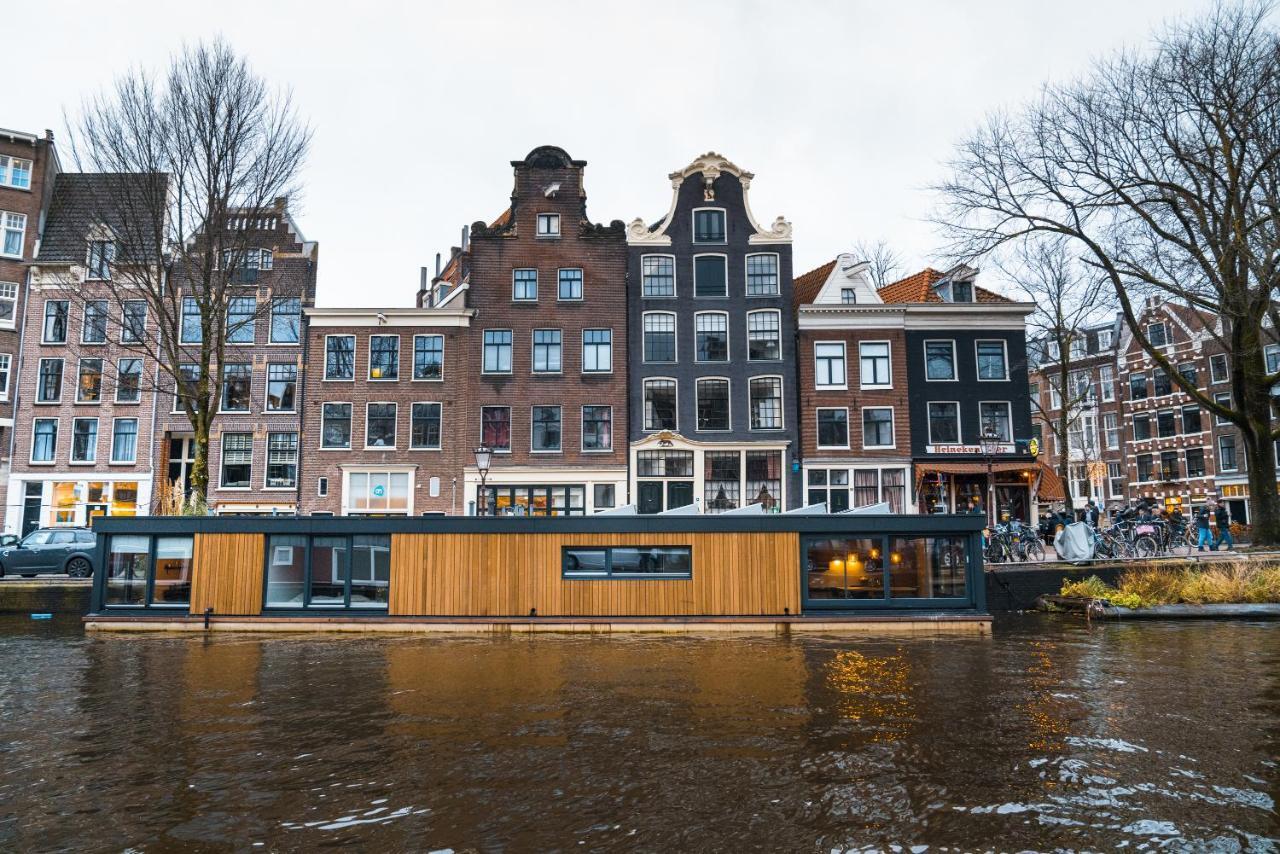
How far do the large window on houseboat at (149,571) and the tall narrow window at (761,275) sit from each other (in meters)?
21.6

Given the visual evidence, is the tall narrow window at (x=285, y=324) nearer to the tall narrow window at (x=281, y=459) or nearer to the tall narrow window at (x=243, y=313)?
the tall narrow window at (x=243, y=313)

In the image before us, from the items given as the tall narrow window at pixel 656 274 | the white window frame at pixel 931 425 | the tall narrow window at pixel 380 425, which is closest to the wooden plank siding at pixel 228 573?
the tall narrow window at pixel 380 425

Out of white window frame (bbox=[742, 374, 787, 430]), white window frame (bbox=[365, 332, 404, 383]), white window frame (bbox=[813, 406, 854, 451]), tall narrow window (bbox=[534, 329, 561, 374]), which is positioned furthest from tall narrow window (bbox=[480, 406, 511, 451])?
white window frame (bbox=[813, 406, 854, 451])

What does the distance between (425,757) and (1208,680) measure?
11.6 m

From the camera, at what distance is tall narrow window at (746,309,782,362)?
31.7 meters

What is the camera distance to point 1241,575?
68.0ft

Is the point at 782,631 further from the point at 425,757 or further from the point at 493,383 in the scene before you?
the point at 493,383

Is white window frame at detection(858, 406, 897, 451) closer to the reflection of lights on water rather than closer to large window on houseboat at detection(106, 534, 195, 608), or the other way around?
the reflection of lights on water

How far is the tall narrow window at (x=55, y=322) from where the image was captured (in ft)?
109

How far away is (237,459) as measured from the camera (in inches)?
1259

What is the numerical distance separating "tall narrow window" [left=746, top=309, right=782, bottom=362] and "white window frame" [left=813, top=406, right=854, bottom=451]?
2714mm

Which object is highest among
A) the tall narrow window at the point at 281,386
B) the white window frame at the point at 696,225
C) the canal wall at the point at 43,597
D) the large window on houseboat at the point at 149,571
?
the white window frame at the point at 696,225

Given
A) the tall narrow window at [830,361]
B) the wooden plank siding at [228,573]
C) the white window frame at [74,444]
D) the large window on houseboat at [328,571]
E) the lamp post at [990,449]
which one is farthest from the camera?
the white window frame at [74,444]

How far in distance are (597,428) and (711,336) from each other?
5.67 meters
